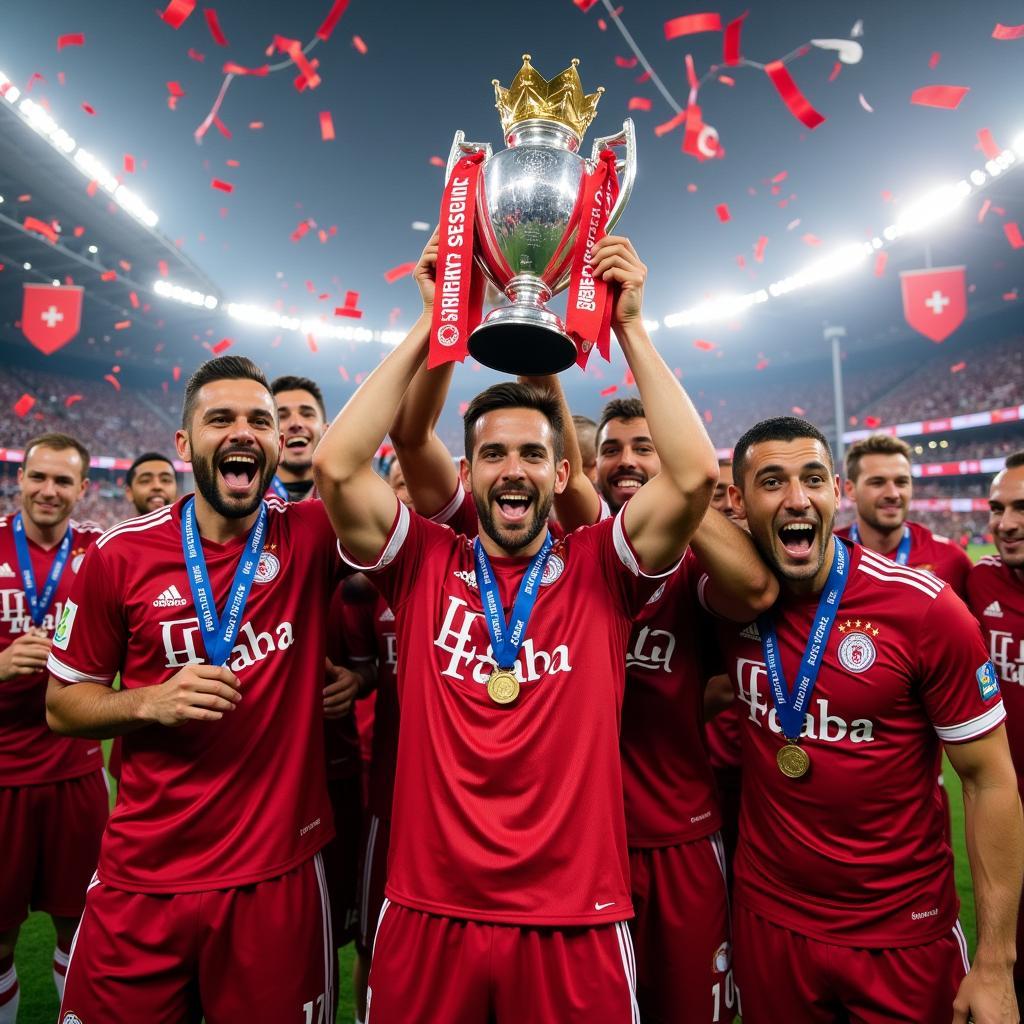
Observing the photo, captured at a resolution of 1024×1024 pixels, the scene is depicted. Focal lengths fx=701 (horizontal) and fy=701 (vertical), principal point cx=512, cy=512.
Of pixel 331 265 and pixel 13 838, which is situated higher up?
pixel 331 265

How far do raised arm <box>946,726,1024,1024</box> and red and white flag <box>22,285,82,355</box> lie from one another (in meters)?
19.2

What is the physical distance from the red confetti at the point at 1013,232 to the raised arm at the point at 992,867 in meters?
23.6

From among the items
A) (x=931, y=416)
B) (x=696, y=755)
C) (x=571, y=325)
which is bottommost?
(x=696, y=755)

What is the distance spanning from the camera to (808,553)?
1.95 meters

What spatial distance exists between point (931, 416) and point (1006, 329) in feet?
Result: 13.5

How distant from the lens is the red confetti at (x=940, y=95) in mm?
13688

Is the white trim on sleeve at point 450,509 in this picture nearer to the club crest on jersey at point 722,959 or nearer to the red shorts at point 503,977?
the red shorts at point 503,977

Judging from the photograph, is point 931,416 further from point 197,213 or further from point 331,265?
point 197,213

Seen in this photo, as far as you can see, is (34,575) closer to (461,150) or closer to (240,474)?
(240,474)

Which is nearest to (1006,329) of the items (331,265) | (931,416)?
(931,416)

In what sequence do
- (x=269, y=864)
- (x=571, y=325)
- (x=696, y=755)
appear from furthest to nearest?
(x=696, y=755), (x=269, y=864), (x=571, y=325)

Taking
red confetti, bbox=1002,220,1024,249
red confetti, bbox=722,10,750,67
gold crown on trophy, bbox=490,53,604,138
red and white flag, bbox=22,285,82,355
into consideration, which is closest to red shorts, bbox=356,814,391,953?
gold crown on trophy, bbox=490,53,604,138

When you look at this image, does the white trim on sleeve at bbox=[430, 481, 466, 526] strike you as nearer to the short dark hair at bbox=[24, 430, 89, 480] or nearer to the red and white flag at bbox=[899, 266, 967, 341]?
the short dark hair at bbox=[24, 430, 89, 480]

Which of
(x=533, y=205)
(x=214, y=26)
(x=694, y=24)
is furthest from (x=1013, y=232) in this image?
(x=533, y=205)
